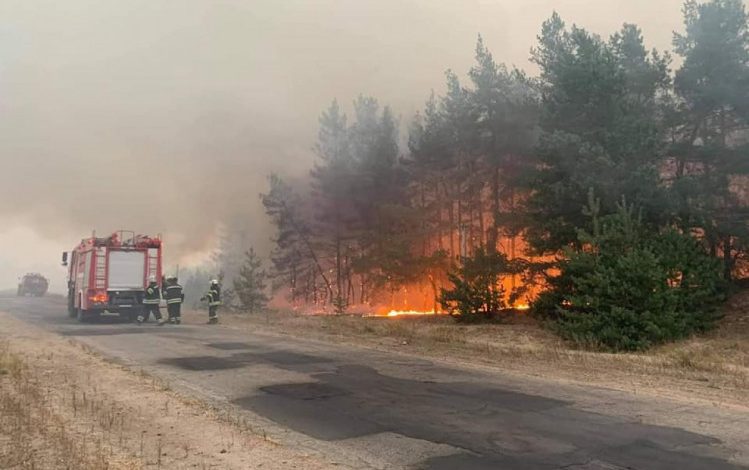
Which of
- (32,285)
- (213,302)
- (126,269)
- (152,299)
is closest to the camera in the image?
(213,302)

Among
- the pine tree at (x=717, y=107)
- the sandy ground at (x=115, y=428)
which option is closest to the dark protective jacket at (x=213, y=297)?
the sandy ground at (x=115, y=428)

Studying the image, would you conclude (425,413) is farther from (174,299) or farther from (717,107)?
(717,107)

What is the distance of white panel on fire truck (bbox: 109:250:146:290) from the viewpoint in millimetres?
21453

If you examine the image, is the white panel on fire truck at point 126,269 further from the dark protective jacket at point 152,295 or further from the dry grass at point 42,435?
the dry grass at point 42,435

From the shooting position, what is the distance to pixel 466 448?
218 inches

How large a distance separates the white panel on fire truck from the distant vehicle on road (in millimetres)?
30931

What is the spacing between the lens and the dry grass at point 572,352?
9.17 meters

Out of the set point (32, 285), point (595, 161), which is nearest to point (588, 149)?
point (595, 161)

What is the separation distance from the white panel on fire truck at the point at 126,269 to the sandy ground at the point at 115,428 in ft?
39.2

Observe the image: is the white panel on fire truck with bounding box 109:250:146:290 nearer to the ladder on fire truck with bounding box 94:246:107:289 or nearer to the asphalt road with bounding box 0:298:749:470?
the ladder on fire truck with bounding box 94:246:107:289

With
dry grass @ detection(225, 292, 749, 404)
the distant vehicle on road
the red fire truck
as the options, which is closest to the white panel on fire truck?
the red fire truck

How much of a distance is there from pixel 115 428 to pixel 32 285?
156ft

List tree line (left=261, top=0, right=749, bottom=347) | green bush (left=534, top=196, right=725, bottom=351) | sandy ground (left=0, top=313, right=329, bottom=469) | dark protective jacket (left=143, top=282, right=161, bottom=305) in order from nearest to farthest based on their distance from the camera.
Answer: sandy ground (left=0, top=313, right=329, bottom=469) → green bush (left=534, top=196, right=725, bottom=351) → tree line (left=261, top=0, right=749, bottom=347) → dark protective jacket (left=143, top=282, right=161, bottom=305)

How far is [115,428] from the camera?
20.5ft
